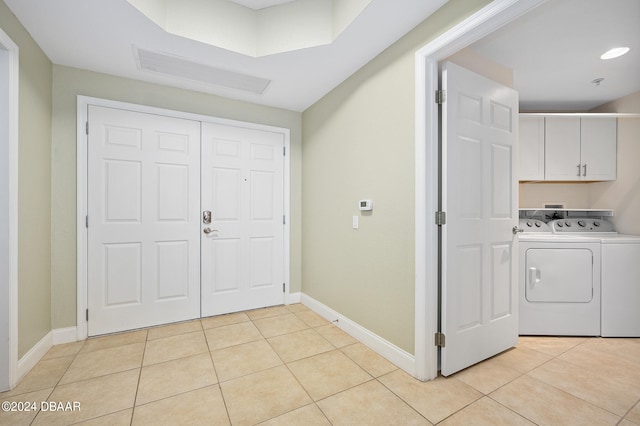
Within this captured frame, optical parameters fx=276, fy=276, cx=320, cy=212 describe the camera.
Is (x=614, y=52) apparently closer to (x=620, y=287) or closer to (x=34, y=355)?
(x=620, y=287)

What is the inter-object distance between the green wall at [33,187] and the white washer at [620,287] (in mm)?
4672

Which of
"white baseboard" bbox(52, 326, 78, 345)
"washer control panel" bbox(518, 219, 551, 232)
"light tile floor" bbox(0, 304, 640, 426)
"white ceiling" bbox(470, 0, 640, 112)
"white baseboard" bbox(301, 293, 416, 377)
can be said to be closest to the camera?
"light tile floor" bbox(0, 304, 640, 426)

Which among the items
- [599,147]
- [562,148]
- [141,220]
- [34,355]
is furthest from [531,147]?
[34,355]

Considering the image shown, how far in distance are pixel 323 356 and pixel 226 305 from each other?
4.61 feet

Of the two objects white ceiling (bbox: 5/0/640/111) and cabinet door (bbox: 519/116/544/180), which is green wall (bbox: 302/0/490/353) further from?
cabinet door (bbox: 519/116/544/180)

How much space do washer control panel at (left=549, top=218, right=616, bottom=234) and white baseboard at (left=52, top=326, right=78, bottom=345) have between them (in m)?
4.70

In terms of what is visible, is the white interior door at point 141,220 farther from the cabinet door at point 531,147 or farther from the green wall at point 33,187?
the cabinet door at point 531,147

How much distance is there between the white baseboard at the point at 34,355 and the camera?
6.11 ft

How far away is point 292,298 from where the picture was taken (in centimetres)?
344

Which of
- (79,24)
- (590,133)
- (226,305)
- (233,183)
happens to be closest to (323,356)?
(226,305)

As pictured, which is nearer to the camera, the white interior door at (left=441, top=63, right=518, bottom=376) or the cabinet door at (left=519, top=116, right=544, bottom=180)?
the white interior door at (left=441, top=63, right=518, bottom=376)

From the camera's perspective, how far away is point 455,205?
1.88 meters

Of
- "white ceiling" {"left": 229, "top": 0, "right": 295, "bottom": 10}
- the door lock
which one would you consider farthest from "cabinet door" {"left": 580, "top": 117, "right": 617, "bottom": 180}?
the door lock

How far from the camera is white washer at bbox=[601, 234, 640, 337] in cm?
249
